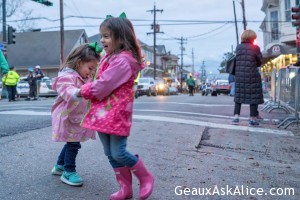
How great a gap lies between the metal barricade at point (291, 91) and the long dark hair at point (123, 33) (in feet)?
17.2

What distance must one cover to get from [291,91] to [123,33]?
6805 mm

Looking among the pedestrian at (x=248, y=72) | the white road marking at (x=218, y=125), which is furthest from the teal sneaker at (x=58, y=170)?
the pedestrian at (x=248, y=72)

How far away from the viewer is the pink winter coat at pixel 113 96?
297cm

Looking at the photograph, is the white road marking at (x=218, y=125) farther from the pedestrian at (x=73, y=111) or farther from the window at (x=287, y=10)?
the window at (x=287, y=10)

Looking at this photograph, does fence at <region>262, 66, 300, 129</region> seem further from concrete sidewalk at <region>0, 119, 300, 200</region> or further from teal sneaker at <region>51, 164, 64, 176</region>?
teal sneaker at <region>51, 164, 64, 176</region>

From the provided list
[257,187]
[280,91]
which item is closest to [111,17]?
[257,187]

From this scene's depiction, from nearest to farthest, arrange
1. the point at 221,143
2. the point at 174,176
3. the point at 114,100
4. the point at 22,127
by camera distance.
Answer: the point at 114,100
the point at 174,176
the point at 221,143
the point at 22,127

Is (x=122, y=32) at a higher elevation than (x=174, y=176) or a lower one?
higher

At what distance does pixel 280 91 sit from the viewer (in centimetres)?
1067

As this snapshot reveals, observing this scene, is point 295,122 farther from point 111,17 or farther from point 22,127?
point 111,17

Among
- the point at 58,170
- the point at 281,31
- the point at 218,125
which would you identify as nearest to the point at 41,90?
the point at 281,31

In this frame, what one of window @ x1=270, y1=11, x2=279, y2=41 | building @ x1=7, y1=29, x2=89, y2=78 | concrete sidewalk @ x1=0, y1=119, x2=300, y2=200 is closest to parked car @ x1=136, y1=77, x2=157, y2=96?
window @ x1=270, y1=11, x2=279, y2=41

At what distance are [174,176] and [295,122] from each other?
4.84 metres

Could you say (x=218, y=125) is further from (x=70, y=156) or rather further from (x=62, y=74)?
(x=62, y=74)
